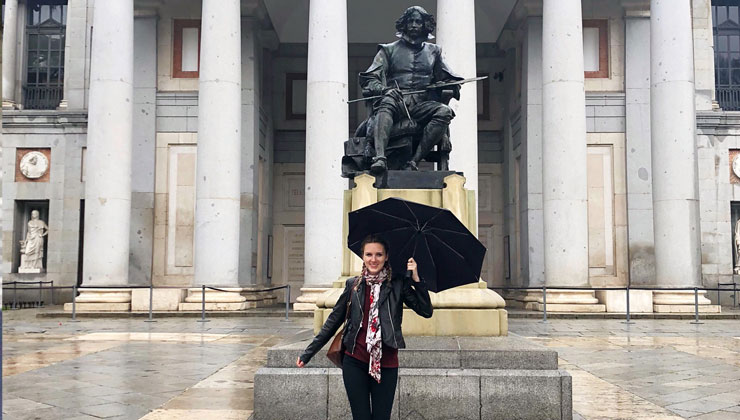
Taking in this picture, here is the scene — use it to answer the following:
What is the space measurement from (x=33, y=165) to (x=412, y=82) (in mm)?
26652

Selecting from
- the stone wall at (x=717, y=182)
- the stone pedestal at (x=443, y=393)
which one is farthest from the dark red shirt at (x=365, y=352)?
the stone wall at (x=717, y=182)

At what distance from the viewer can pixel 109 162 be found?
23844 mm

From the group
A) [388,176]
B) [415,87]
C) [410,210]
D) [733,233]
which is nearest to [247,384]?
[388,176]

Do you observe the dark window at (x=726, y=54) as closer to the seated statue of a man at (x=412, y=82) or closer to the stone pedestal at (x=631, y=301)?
the stone pedestal at (x=631, y=301)

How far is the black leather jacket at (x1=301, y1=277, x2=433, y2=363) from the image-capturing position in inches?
194

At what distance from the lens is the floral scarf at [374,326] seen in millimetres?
4836

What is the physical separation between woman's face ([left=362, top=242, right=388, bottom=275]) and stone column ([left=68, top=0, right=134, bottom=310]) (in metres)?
20.1

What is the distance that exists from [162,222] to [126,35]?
7.12m

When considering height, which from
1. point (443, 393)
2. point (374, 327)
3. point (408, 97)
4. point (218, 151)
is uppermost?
point (218, 151)

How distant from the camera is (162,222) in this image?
92.2ft

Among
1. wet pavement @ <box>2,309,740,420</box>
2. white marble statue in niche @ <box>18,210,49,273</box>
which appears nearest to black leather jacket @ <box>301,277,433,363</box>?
wet pavement @ <box>2,309,740,420</box>

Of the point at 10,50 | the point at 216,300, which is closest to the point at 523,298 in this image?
the point at 216,300

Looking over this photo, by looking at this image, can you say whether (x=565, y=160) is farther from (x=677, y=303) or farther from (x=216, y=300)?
(x=216, y=300)

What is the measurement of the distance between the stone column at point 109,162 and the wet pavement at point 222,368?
13.2 ft
